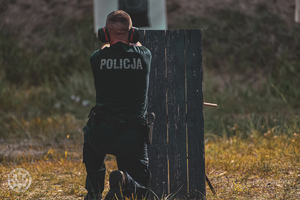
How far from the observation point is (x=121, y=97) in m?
2.67

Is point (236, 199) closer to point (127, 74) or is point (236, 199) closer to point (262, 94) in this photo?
point (127, 74)

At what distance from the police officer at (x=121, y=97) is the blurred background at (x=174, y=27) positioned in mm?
3856

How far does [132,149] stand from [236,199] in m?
1.11

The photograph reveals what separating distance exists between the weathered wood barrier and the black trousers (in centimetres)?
38

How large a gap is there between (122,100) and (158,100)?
0.53 metres

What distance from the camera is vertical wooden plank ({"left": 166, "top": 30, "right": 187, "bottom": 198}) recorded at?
123 inches

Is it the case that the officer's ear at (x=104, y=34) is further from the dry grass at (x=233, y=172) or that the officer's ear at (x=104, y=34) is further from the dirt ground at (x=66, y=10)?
the dirt ground at (x=66, y=10)

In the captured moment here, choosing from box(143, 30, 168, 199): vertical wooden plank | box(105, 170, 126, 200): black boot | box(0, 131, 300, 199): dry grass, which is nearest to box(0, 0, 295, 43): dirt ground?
box(0, 131, 300, 199): dry grass

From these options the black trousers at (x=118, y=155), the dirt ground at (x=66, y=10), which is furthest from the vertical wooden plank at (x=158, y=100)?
the dirt ground at (x=66, y=10)

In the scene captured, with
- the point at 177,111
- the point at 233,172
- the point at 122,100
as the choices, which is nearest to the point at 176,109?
the point at 177,111

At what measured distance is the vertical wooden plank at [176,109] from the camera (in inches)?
123

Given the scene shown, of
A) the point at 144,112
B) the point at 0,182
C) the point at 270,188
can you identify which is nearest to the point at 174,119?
the point at 144,112

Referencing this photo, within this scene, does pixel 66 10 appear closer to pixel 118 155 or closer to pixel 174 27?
pixel 174 27

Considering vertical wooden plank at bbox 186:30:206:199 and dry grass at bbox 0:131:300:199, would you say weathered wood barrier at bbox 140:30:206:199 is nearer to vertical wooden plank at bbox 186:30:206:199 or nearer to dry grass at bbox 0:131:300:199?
vertical wooden plank at bbox 186:30:206:199
